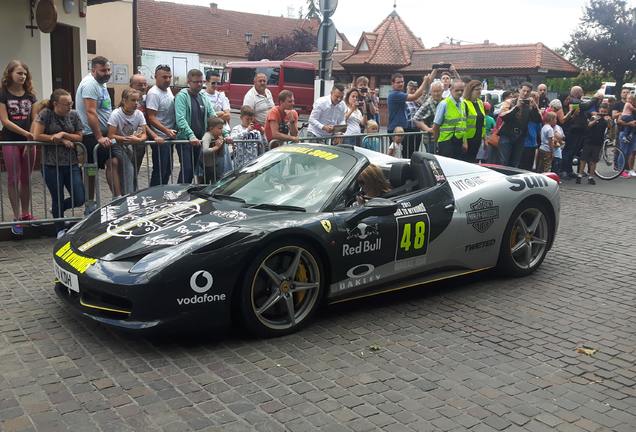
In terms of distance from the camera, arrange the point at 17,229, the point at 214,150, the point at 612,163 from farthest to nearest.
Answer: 1. the point at 612,163
2. the point at 214,150
3. the point at 17,229

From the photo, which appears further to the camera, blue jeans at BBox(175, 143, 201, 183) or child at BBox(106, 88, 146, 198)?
blue jeans at BBox(175, 143, 201, 183)

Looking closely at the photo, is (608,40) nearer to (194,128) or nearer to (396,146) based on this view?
(396,146)

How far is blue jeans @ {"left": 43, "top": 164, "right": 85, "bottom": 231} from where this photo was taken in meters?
7.24

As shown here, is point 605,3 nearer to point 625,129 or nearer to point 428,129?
point 625,129

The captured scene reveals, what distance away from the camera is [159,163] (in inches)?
318

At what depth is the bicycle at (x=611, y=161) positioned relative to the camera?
545 inches

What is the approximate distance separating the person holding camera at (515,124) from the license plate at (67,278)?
8.77 meters

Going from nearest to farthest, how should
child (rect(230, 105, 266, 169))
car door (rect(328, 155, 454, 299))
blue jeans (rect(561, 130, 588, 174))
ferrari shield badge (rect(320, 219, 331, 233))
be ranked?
1. ferrari shield badge (rect(320, 219, 331, 233))
2. car door (rect(328, 155, 454, 299))
3. child (rect(230, 105, 266, 169))
4. blue jeans (rect(561, 130, 588, 174))

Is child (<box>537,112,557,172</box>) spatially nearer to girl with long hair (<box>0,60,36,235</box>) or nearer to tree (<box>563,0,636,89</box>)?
girl with long hair (<box>0,60,36,235</box>)

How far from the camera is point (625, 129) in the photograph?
46.6 feet

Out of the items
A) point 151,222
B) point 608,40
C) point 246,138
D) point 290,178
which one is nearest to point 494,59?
point 608,40

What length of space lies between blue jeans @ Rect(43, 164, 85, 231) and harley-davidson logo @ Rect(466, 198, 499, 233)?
14.4ft

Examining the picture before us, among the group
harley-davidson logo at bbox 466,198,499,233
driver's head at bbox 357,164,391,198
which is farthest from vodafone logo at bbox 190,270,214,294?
harley-davidson logo at bbox 466,198,499,233

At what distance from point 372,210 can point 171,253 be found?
1.64 metres
